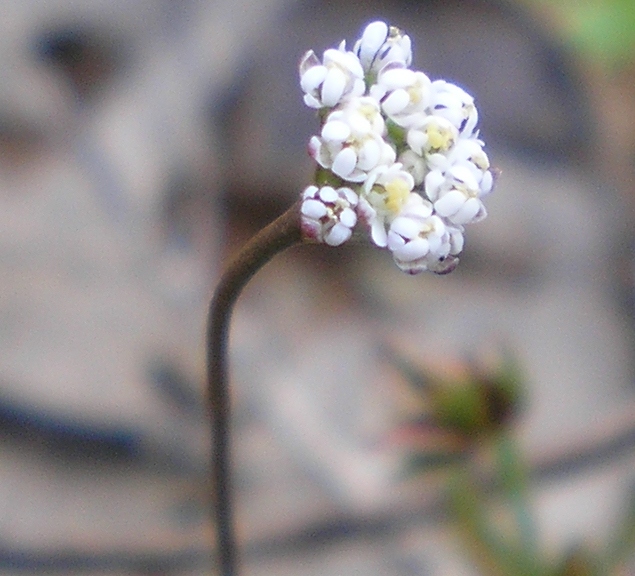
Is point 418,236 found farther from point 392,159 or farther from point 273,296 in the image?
point 273,296

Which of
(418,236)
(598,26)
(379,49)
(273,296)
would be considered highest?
(598,26)

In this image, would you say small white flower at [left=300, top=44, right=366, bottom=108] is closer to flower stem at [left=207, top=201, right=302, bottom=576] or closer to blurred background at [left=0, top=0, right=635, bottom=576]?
flower stem at [left=207, top=201, right=302, bottom=576]

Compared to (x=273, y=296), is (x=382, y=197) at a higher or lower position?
lower

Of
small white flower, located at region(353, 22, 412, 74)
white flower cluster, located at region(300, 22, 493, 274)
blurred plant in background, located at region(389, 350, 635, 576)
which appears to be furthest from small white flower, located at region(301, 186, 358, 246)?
blurred plant in background, located at region(389, 350, 635, 576)

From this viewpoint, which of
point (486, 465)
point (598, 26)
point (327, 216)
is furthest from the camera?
point (598, 26)

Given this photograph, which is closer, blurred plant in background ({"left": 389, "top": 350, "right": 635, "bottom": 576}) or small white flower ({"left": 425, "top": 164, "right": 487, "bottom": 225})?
small white flower ({"left": 425, "top": 164, "right": 487, "bottom": 225})

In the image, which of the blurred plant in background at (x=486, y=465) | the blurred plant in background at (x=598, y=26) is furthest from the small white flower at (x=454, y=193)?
the blurred plant in background at (x=598, y=26)

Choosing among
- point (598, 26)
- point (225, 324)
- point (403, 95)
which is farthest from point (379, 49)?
point (598, 26)
